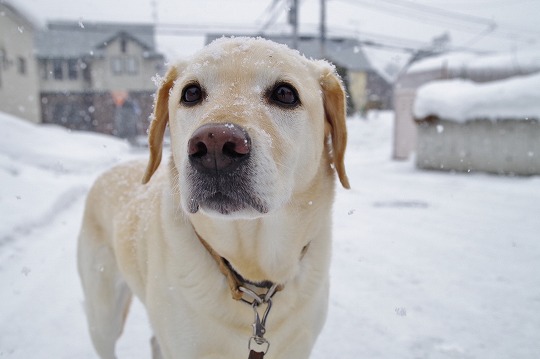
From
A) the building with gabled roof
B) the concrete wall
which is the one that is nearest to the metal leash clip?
the concrete wall

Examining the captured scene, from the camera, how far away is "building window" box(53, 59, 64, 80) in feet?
119

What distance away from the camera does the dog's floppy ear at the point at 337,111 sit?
2.11 m

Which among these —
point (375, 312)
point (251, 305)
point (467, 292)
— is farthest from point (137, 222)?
point (467, 292)

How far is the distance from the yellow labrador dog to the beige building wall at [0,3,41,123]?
20173 mm

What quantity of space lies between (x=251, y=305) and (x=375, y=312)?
172 cm

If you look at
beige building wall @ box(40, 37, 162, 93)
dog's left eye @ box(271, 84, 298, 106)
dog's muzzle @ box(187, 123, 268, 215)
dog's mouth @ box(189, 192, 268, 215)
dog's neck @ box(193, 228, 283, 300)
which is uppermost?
beige building wall @ box(40, 37, 162, 93)

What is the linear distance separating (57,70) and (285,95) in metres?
40.8

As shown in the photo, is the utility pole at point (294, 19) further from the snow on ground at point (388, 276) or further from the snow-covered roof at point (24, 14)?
the snow-covered roof at point (24, 14)

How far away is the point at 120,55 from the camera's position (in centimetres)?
3556

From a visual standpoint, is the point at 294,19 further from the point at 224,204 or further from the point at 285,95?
the point at 224,204

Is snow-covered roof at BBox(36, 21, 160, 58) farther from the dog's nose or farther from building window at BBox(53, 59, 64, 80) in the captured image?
the dog's nose

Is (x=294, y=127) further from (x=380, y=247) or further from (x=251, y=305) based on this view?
(x=380, y=247)

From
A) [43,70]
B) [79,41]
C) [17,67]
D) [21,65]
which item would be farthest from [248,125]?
[79,41]

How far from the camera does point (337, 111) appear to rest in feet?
7.00
